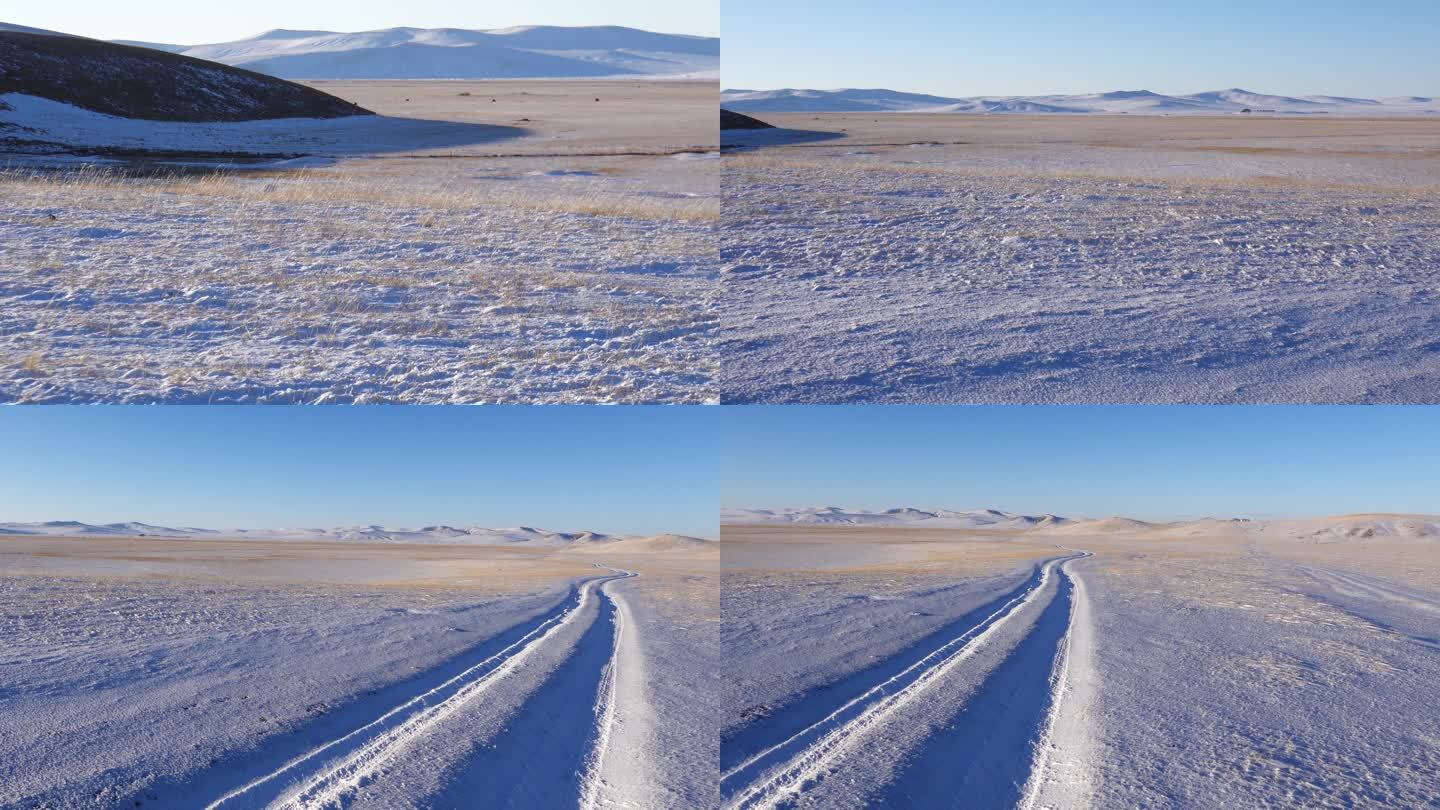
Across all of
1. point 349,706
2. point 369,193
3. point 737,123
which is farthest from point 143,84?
point 349,706

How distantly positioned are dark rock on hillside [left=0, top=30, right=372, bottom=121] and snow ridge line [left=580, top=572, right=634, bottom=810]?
56.2 metres

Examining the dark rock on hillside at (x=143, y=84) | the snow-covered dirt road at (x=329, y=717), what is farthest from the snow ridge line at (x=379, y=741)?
the dark rock on hillside at (x=143, y=84)

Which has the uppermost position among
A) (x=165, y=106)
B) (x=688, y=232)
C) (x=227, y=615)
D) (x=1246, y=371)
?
(x=165, y=106)

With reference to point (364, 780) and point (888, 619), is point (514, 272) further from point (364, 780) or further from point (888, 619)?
point (364, 780)

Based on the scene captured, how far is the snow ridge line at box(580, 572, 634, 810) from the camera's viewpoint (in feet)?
20.4

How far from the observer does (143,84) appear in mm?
60688

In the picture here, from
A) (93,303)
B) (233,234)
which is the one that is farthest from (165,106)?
(93,303)

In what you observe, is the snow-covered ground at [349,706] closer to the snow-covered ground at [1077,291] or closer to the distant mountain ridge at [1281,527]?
the snow-covered ground at [1077,291]

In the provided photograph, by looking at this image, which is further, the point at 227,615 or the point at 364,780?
the point at 227,615

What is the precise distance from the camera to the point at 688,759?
6758mm

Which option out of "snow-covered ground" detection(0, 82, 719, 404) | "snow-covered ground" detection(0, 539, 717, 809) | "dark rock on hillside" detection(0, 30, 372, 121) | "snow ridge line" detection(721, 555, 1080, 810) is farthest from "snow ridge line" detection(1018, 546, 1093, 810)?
"dark rock on hillside" detection(0, 30, 372, 121)

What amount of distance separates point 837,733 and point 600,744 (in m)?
1.64

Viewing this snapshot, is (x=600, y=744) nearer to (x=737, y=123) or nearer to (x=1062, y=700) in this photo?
(x=1062, y=700)

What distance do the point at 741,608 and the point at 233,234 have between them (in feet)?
39.9
